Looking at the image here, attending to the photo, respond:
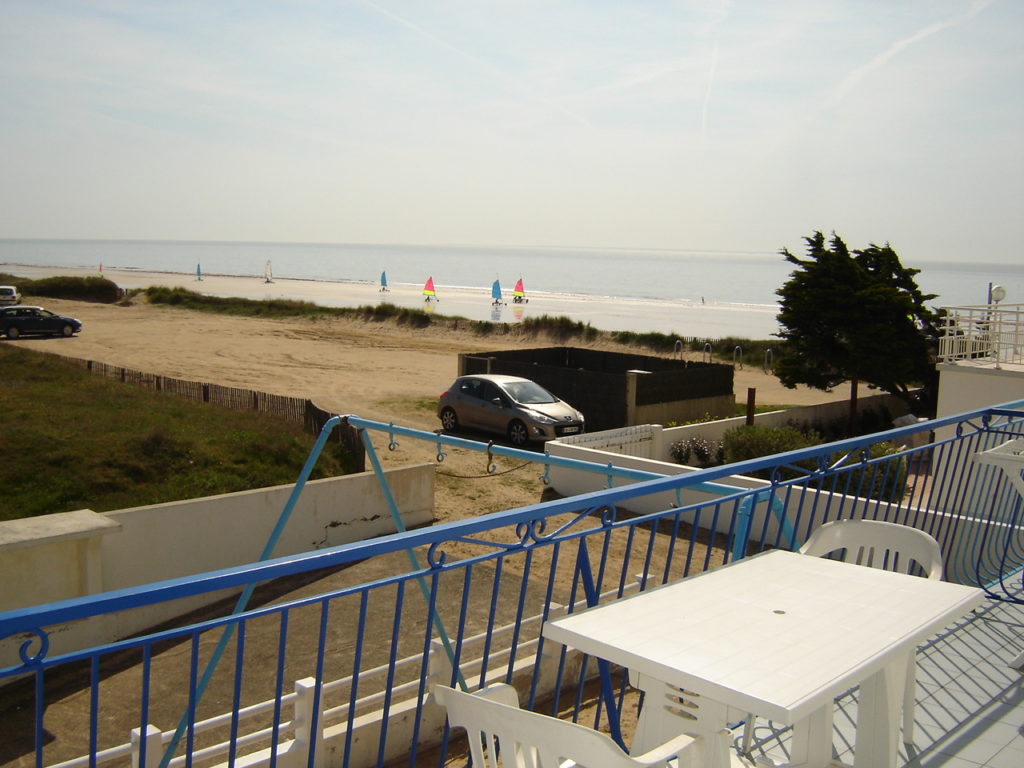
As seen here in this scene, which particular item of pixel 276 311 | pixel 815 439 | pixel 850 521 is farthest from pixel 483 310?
pixel 850 521

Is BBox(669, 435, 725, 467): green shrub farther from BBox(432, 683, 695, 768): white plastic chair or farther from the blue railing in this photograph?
BBox(432, 683, 695, 768): white plastic chair

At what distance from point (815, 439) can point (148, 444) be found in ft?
39.4

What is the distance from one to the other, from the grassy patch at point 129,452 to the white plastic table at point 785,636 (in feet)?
31.6

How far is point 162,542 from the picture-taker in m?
9.56

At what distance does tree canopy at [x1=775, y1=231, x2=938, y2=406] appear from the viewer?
69.3ft

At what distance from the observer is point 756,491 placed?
3875 millimetres

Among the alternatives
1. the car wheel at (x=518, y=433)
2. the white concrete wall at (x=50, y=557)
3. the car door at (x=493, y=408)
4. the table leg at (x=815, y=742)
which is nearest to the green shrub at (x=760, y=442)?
the car wheel at (x=518, y=433)

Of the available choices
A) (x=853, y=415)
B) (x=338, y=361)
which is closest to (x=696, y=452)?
(x=853, y=415)

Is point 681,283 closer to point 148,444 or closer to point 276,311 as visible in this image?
point 276,311

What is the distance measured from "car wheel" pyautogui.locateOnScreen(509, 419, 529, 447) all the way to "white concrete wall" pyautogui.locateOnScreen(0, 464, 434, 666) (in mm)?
5222

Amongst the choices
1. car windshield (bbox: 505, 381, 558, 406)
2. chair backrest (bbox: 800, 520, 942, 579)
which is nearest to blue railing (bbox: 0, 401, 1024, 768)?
chair backrest (bbox: 800, 520, 942, 579)

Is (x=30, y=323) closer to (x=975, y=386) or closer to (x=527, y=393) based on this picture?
(x=527, y=393)

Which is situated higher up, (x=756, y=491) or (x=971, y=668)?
(x=756, y=491)

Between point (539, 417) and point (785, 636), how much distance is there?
15.0 metres
